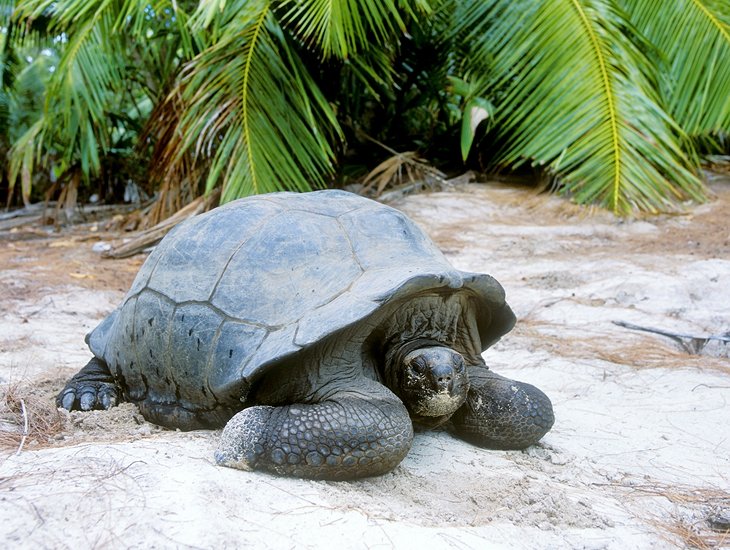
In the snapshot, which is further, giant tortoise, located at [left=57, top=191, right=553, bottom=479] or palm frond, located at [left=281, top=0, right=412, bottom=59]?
palm frond, located at [left=281, top=0, right=412, bottom=59]

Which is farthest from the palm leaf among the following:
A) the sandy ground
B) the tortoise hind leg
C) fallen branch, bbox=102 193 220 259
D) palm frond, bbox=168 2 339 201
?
the tortoise hind leg

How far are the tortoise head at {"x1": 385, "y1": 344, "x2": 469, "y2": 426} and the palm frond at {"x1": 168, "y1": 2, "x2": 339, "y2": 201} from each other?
353 centimetres

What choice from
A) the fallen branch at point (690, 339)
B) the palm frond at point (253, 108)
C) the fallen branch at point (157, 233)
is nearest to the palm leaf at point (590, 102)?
the palm frond at point (253, 108)

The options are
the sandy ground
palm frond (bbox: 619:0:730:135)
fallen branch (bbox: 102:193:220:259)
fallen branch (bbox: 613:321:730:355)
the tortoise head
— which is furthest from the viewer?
palm frond (bbox: 619:0:730:135)

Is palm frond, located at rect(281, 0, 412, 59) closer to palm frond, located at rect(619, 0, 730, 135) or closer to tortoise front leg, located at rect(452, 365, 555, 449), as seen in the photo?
palm frond, located at rect(619, 0, 730, 135)

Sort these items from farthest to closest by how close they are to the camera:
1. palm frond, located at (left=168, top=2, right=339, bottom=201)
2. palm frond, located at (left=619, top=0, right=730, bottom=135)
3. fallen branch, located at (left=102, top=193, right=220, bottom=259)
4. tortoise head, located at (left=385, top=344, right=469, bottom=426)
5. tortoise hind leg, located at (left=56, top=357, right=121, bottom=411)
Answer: palm frond, located at (left=619, top=0, right=730, bottom=135)
fallen branch, located at (left=102, top=193, right=220, bottom=259)
palm frond, located at (left=168, top=2, right=339, bottom=201)
tortoise hind leg, located at (left=56, top=357, right=121, bottom=411)
tortoise head, located at (left=385, top=344, right=469, bottom=426)

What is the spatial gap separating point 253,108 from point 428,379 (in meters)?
4.12

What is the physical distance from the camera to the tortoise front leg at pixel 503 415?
262cm

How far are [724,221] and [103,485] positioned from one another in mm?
5711

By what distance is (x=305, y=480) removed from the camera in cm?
218

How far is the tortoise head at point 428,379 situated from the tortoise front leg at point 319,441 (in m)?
0.17

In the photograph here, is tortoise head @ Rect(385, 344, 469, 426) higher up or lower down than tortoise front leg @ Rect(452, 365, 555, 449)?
higher up

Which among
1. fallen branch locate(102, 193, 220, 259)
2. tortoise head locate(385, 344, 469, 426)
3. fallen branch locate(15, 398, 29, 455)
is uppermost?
tortoise head locate(385, 344, 469, 426)

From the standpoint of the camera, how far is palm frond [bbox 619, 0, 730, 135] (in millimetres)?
6711
